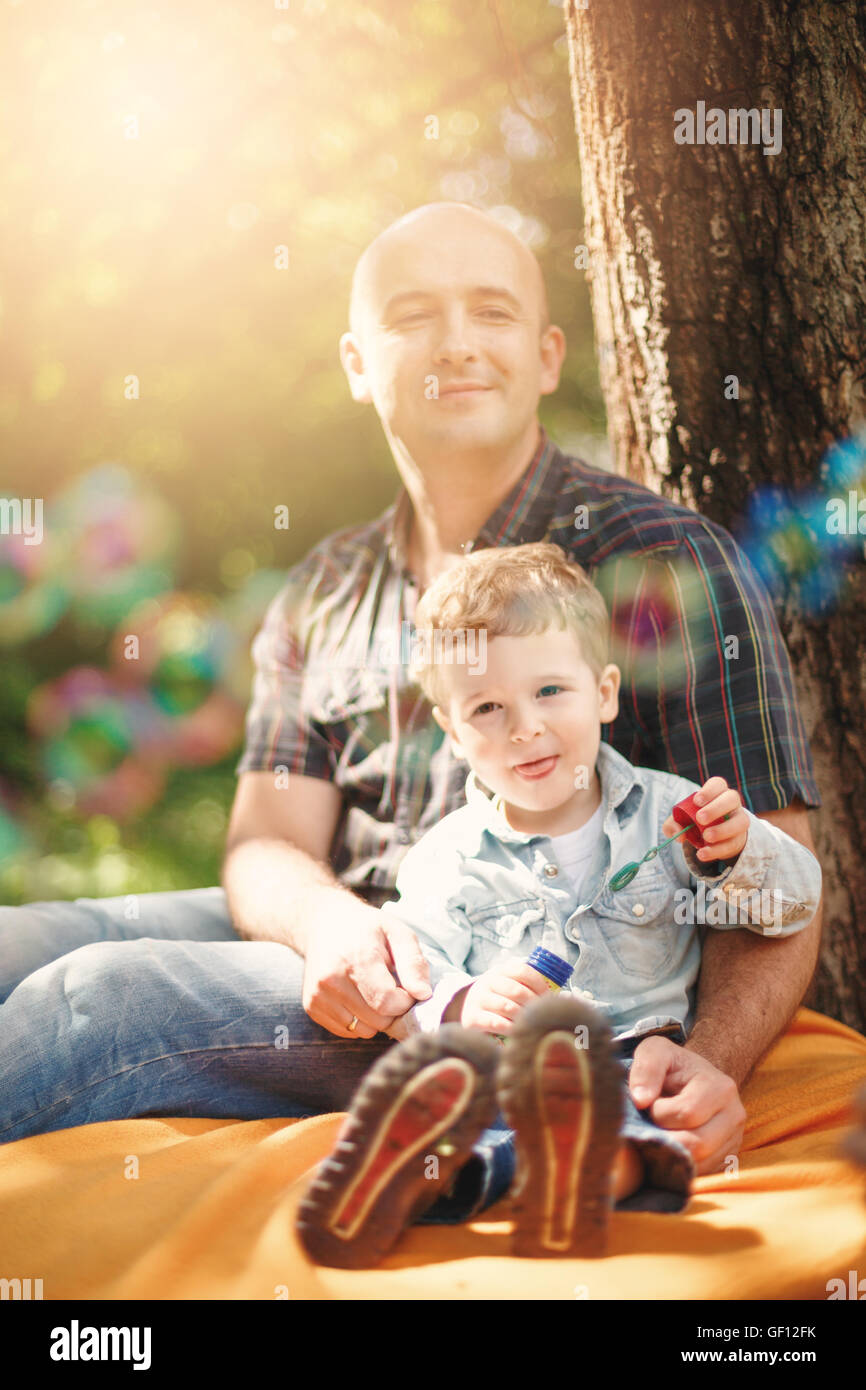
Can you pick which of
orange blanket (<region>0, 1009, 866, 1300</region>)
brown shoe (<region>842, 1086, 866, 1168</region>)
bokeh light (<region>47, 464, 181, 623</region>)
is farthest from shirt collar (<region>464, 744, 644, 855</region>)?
bokeh light (<region>47, 464, 181, 623</region>)

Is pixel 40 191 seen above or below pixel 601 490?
above

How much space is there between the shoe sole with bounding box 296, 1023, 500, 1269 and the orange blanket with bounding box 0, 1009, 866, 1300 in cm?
4

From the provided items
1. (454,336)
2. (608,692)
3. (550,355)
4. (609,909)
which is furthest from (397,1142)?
(550,355)

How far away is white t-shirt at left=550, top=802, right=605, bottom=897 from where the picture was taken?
4.94ft

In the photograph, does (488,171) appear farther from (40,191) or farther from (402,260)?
(402,260)

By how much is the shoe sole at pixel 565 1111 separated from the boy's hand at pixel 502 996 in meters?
0.20

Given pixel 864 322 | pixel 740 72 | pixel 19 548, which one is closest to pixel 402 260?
pixel 740 72

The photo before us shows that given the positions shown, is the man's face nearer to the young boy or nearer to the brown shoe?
the young boy

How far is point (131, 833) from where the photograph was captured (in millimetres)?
4219

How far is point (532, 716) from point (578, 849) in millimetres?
207

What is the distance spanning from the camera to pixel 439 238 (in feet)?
6.39

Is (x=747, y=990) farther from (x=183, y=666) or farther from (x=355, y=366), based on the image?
(x=183, y=666)

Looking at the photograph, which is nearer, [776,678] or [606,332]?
[776,678]
